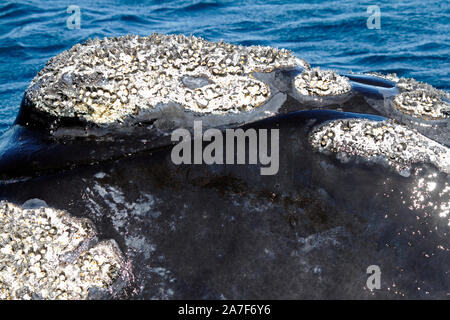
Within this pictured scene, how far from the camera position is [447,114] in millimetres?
3852

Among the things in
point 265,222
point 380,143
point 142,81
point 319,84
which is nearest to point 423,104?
point 380,143

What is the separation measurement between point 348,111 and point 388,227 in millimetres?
939

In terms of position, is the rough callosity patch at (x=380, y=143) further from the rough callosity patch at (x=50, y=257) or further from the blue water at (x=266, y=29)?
the blue water at (x=266, y=29)

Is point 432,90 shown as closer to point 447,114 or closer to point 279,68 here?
point 447,114

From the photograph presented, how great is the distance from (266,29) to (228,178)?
1078cm

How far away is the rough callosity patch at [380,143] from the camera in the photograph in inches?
135

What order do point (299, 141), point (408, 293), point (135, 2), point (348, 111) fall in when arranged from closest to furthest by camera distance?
point (408, 293) → point (299, 141) → point (348, 111) → point (135, 2)

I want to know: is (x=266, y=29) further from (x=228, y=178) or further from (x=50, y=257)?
(x=50, y=257)

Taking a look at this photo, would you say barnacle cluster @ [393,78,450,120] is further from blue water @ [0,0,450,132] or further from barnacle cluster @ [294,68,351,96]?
blue water @ [0,0,450,132]

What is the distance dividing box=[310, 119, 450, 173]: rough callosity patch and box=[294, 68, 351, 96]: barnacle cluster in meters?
0.38

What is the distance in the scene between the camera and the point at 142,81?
3.60 meters

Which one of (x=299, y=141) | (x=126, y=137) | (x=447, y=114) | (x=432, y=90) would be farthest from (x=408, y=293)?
(x=126, y=137)

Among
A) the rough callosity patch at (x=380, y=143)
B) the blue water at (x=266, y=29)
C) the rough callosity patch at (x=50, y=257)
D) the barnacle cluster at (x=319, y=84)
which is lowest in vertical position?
the blue water at (x=266, y=29)

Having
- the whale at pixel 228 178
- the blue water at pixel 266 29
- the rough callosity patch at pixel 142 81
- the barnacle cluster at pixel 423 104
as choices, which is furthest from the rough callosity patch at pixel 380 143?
the blue water at pixel 266 29
